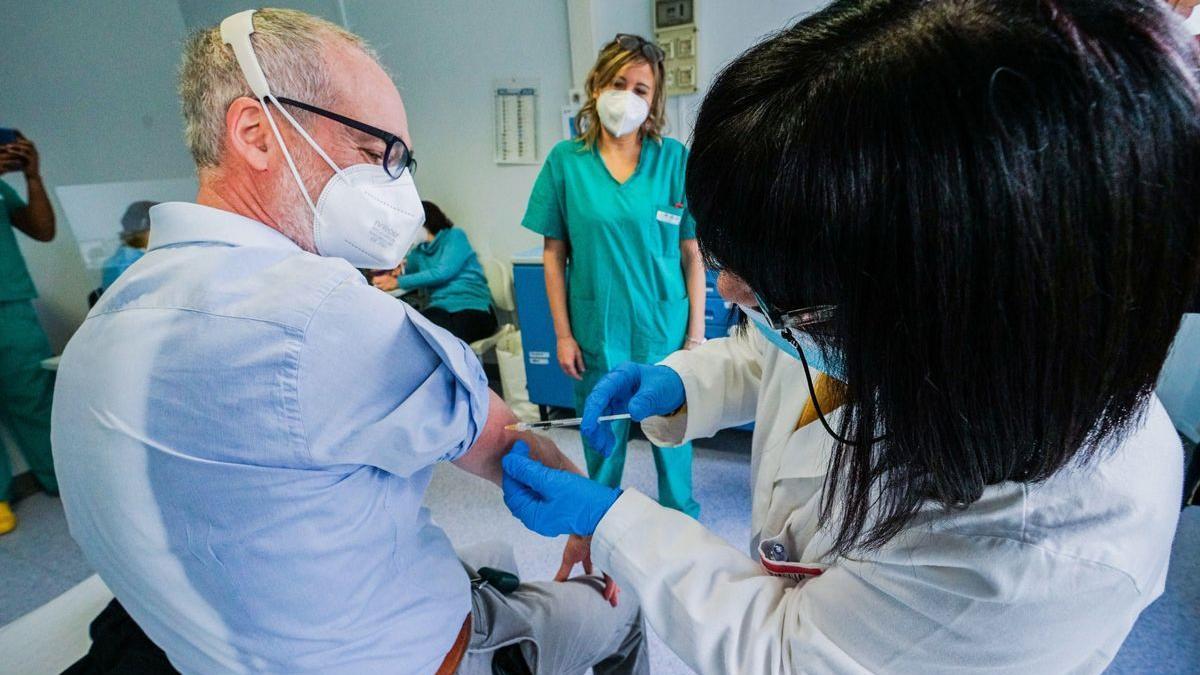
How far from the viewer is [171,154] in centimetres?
276

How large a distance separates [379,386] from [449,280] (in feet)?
8.22

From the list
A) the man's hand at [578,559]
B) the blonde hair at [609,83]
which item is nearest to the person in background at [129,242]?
the blonde hair at [609,83]

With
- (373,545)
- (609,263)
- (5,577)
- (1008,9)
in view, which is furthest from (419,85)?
(1008,9)

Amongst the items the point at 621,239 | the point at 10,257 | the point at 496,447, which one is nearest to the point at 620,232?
the point at 621,239

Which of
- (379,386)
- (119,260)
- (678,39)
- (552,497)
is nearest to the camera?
(379,386)

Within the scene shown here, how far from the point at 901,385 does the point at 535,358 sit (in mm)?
2244

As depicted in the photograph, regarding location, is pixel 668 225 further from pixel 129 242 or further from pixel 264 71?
pixel 129 242

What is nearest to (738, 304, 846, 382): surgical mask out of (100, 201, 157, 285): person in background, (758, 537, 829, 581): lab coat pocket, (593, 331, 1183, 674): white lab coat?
(593, 331, 1183, 674): white lab coat

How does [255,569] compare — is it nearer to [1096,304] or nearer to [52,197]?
[1096,304]

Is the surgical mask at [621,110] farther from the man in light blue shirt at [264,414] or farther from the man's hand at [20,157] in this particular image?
the man's hand at [20,157]

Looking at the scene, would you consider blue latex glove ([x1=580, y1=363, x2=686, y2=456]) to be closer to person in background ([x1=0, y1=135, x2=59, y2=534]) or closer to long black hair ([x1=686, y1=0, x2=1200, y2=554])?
long black hair ([x1=686, y1=0, x2=1200, y2=554])

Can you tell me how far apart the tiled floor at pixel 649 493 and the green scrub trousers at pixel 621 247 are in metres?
0.42

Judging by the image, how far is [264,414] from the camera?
1.79 feet

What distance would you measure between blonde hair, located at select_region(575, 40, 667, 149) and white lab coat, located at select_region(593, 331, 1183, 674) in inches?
49.2
